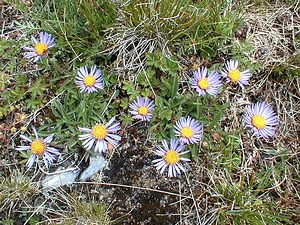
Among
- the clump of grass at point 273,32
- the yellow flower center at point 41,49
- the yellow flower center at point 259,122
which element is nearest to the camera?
the yellow flower center at point 259,122

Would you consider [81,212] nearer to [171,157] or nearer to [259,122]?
[171,157]

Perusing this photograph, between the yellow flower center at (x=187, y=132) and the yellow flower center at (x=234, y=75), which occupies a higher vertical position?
the yellow flower center at (x=234, y=75)

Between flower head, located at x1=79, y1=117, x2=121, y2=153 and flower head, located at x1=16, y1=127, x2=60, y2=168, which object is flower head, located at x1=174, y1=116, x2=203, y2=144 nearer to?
flower head, located at x1=79, y1=117, x2=121, y2=153

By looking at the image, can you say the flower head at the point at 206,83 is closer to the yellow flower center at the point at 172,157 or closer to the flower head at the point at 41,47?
the yellow flower center at the point at 172,157

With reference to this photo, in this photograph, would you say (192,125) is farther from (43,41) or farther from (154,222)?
(43,41)

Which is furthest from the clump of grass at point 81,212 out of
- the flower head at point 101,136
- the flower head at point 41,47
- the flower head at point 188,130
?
the flower head at point 41,47

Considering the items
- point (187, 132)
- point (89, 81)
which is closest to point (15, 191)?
point (89, 81)
